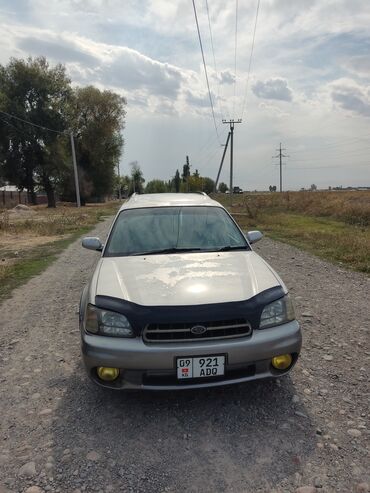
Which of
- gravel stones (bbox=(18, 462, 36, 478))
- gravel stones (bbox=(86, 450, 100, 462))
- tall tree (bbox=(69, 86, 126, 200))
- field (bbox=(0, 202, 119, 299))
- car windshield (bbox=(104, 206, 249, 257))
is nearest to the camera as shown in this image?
gravel stones (bbox=(18, 462, 36, 478))

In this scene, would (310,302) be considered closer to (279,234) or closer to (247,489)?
(247,489)

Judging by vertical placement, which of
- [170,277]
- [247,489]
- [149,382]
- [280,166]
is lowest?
[247,489]

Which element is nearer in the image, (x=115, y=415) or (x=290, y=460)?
(x=290, y=460)

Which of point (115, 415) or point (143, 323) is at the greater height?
point (143, 323)

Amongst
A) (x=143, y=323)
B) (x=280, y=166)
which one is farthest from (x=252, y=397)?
(x=280, y=166)

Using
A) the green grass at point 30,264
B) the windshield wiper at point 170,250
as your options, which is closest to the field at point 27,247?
the green grass at point 30,264

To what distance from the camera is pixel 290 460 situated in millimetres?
2551

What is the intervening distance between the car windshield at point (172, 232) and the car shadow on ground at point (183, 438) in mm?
1402

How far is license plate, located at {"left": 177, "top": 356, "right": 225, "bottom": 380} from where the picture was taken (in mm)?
2830

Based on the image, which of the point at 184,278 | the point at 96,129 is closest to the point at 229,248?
the point at 184,278

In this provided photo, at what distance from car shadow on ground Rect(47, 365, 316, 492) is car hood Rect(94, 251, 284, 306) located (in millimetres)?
867

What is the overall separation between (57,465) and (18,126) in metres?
39.4

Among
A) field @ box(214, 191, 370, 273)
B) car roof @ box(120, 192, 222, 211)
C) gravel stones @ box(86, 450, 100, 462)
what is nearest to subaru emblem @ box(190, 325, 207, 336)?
gravel stones @ box(86, 450, 100, 462)

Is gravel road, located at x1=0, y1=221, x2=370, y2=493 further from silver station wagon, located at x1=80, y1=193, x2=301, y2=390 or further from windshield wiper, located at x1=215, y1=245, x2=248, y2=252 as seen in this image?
windshield wiper, located at x1=215, y1=245, x2=248, y2=252
